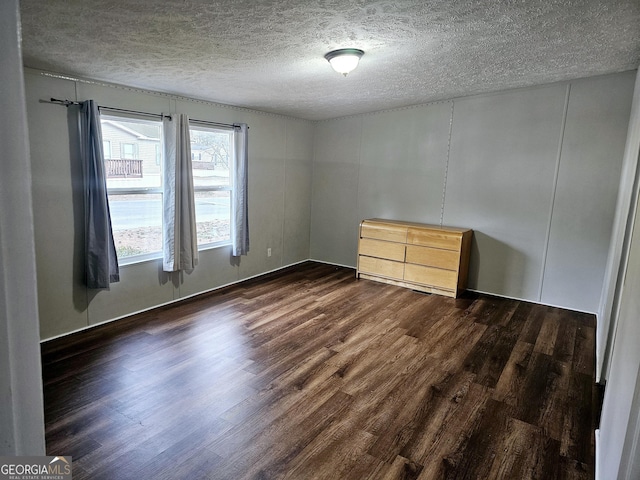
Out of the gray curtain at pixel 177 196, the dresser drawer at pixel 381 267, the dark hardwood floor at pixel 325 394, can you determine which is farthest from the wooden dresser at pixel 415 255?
the gray curtain at pixel 177 196

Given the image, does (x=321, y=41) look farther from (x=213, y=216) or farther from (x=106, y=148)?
(x=213, y=216)

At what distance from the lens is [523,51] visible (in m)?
2.85

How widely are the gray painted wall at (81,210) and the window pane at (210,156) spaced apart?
0.63 ft

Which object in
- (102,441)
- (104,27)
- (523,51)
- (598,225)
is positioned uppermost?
(523,51)

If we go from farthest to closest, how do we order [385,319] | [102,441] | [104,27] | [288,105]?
[288,105] → [385,319] → [104,27] → [102,441]

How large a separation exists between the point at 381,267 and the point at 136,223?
10.0ft

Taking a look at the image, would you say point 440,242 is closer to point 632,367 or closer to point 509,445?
point 509,445

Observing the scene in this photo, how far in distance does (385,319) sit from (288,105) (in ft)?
9.40

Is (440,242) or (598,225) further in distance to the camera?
(440,242)

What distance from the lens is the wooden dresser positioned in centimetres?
457

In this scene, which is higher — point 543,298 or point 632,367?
point 632,367

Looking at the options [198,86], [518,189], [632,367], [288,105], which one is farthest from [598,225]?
[198,86]

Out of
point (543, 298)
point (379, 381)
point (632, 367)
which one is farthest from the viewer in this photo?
point (543, 298)

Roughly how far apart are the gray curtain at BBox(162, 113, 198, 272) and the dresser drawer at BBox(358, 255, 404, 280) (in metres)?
2.35
